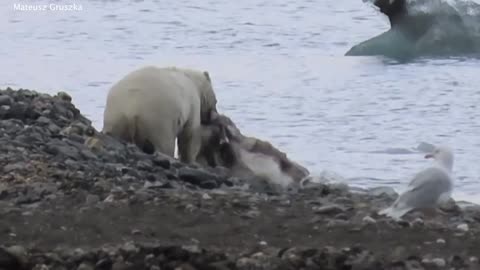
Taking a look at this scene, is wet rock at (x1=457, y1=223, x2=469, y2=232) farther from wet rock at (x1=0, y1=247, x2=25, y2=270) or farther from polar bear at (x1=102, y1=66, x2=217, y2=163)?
polar bear at (x1=102, y1=66, x2=217, y2=163)

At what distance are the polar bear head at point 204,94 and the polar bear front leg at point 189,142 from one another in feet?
1.39

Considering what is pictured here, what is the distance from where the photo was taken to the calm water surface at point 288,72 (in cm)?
1396

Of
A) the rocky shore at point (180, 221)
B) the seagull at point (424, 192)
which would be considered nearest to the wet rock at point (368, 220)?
the rocky shore at point (180, 221)

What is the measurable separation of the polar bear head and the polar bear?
476mm

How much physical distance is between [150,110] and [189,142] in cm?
79

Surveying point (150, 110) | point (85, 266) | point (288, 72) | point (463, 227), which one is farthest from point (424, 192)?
point (288, 72)

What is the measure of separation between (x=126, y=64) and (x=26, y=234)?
631 inches

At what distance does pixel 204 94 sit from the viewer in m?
10.7

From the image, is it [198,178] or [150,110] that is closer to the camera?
[198,178]

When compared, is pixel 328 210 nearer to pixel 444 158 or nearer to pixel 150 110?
pixel 444 158

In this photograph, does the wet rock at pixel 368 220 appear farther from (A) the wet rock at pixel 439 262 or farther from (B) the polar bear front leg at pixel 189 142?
(B) the polar bear front leg at pixel 189 142

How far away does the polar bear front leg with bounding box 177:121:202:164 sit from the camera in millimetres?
10172

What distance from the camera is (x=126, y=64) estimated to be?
22.2 metres

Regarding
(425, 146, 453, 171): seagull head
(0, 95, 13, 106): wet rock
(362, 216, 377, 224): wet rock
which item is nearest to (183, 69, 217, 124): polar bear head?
(0, 95, 13, 106): wet rock
